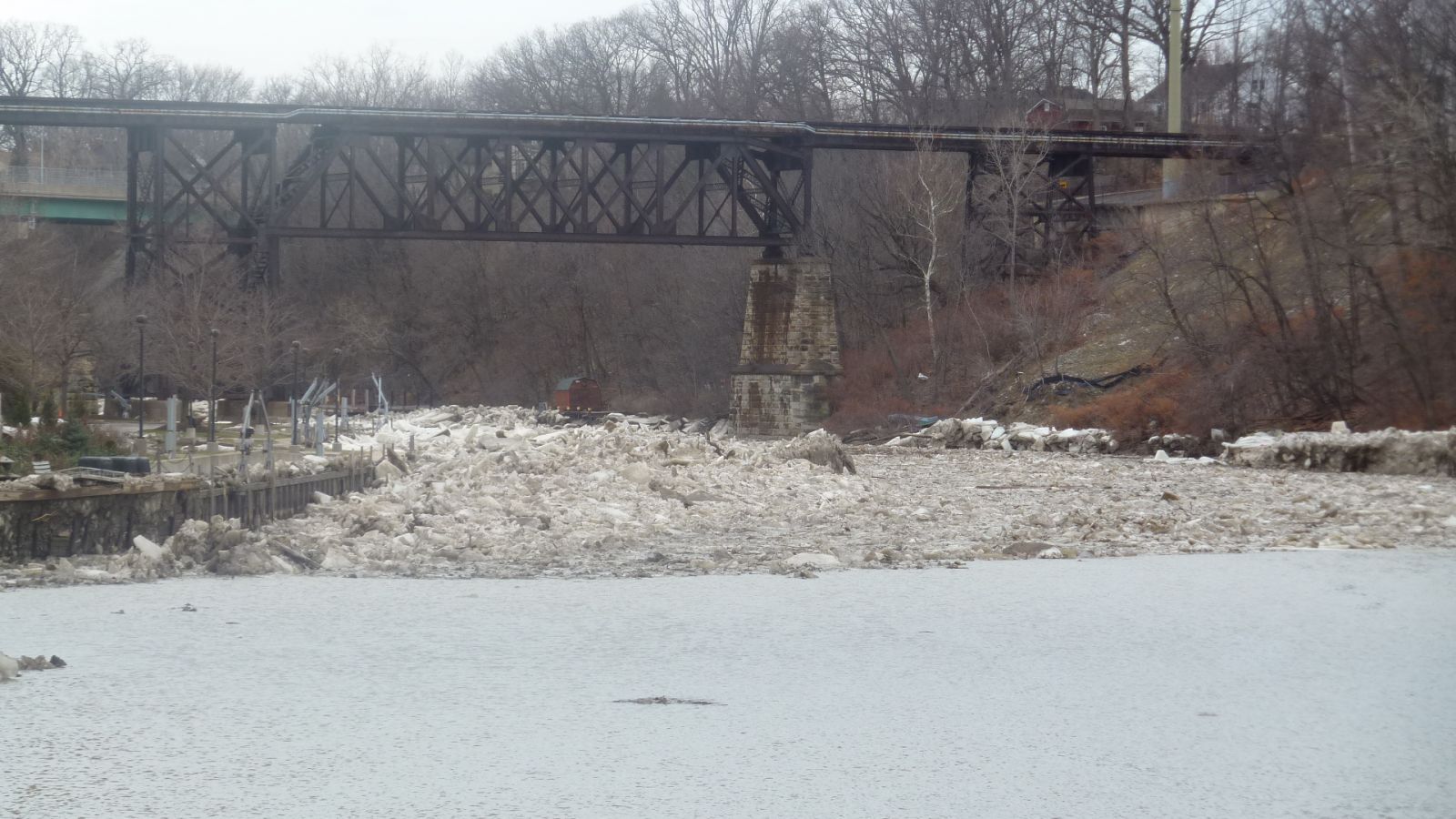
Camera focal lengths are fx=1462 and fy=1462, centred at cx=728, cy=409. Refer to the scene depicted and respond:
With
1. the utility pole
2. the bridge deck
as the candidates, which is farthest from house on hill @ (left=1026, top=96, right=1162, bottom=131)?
the bridge deck

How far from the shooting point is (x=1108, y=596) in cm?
1435

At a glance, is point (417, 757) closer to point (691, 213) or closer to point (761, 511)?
point (761, 511)

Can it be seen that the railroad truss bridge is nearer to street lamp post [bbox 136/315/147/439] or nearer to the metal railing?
street lamp post [bbox 136/315/147/439]

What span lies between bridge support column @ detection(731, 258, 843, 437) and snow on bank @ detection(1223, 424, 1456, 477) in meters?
19.4

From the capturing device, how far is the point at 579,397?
226ft

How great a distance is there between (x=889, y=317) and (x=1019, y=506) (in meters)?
38.0

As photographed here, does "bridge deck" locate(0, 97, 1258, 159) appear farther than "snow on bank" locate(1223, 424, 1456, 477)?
Yes

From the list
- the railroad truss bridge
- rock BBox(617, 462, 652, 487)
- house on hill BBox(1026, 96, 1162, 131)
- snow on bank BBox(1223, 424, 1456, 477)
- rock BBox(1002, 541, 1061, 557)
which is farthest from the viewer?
house on hill BBox(1026, 96, 1162, 131)

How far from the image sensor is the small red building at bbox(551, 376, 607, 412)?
68.6 m

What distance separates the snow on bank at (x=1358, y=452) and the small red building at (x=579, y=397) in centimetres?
3791

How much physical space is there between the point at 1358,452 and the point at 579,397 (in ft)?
139

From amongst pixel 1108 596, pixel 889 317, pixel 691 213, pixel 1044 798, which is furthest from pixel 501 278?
pixel 1044 798

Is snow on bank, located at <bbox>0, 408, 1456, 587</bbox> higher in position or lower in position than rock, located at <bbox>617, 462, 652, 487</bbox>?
lower

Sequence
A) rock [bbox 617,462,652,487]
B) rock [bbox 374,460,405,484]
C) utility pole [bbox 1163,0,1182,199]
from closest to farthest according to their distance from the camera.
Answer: rock [bbox 617,462,652,487] < rock [bbox 374,460,405,484] < utility pole [bbox 1163,0,1182,199]
